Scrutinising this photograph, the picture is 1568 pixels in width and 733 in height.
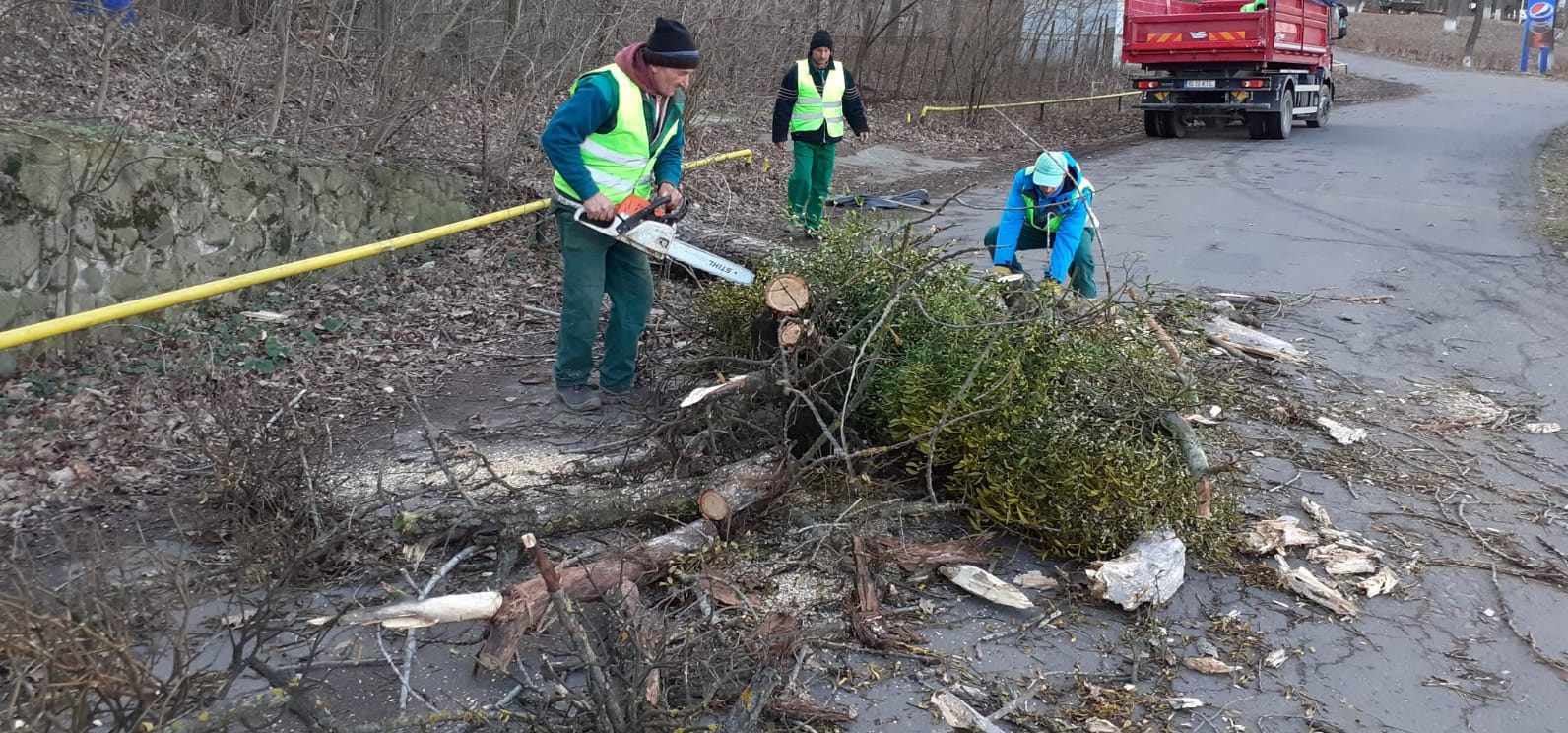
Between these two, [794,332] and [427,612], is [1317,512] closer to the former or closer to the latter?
[794,332]

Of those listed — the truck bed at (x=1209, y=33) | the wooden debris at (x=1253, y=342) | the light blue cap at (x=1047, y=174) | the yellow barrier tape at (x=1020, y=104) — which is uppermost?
the truck bed at (x=1209, y=33)

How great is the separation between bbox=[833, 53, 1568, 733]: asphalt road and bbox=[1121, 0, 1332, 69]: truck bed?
3.83 m

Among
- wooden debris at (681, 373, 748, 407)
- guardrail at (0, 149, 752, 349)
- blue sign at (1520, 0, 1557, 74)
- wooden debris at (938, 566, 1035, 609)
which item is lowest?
wooden debris at (938, 566, 1035, 609)

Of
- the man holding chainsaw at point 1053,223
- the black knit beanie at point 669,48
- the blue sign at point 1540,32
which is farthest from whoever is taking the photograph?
the blue sign at point 1540,32

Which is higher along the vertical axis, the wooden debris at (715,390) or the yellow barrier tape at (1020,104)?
the yellow barrier tape at (1020,104)

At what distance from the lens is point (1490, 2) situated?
59.9 m

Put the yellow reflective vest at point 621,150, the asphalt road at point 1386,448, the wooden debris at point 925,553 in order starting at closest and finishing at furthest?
1. the asphalt road at point 1386,448
2. the wooden debris at point 925,553
3. the yellow reflective vest at point 621,150

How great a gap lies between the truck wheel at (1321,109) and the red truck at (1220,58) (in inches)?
39.1

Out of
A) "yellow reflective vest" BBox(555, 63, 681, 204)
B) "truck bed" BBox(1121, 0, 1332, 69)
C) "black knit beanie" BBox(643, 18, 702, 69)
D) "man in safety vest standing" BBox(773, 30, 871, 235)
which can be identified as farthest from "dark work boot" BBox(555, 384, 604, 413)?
"truck bed" BBox(1121, 0, 1332, 69)

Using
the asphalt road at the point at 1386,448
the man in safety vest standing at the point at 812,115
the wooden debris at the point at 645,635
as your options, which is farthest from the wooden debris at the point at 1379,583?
the man in safety vest standing at the point at 812,115

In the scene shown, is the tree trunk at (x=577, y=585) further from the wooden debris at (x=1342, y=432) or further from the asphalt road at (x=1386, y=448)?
the wooden debris at (x=1342, y=432)

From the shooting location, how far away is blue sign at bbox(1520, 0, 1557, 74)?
35.2 metres

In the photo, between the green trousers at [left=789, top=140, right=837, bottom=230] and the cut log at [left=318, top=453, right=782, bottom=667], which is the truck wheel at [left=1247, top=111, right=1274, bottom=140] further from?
the cut log at [left=318, top=453, right=782, bottom=667]

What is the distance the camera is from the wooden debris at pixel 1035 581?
3.82 meters
